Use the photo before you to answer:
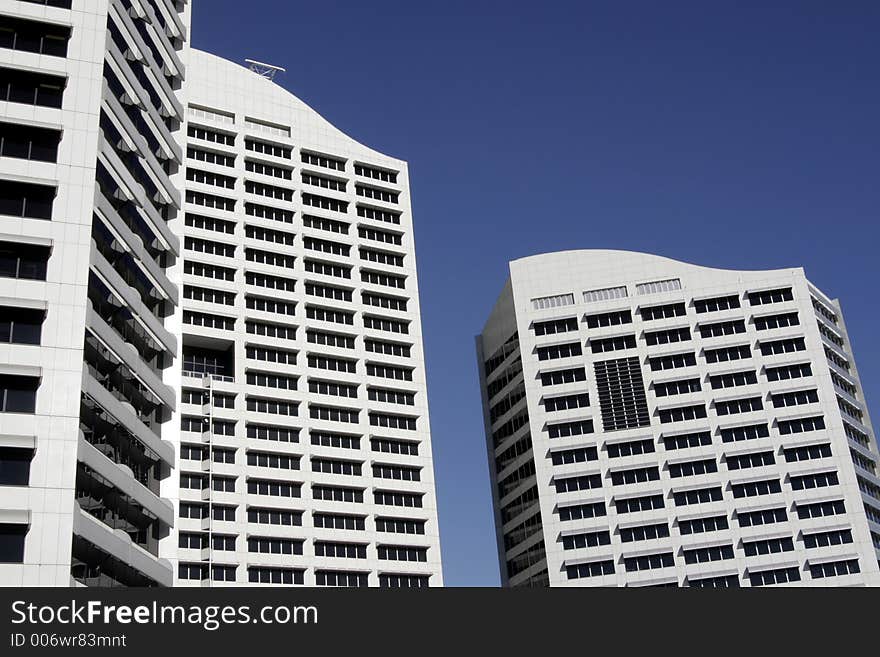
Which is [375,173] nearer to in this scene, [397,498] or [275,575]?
[397,498]

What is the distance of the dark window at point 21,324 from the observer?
179 feet

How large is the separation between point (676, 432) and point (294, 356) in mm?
46046

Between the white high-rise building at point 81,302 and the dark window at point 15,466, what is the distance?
0.22 feet

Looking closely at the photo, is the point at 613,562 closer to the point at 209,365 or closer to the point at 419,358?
the point at 419,358

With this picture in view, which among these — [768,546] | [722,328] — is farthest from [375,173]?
[768,546]

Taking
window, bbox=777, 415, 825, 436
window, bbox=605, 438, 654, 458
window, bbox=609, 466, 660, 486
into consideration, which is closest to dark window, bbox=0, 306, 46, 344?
window, bbox=609, 466, 660, 486

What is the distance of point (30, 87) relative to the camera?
60000mm

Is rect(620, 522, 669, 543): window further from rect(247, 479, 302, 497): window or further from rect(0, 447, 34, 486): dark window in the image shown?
rect(0, 447, 34, 486): dark window

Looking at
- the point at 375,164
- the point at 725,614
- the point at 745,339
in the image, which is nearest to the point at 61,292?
the point at 725,614

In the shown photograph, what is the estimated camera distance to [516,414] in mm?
133875

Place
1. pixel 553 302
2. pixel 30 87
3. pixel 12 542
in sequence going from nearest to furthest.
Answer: pixel 12 542
pixel 30 87
pixel 553 302

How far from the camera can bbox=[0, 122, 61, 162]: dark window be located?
191ft

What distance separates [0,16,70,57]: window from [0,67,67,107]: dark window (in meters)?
1.63

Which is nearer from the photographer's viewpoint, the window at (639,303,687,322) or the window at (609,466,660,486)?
the window at (609,466,660,486)
